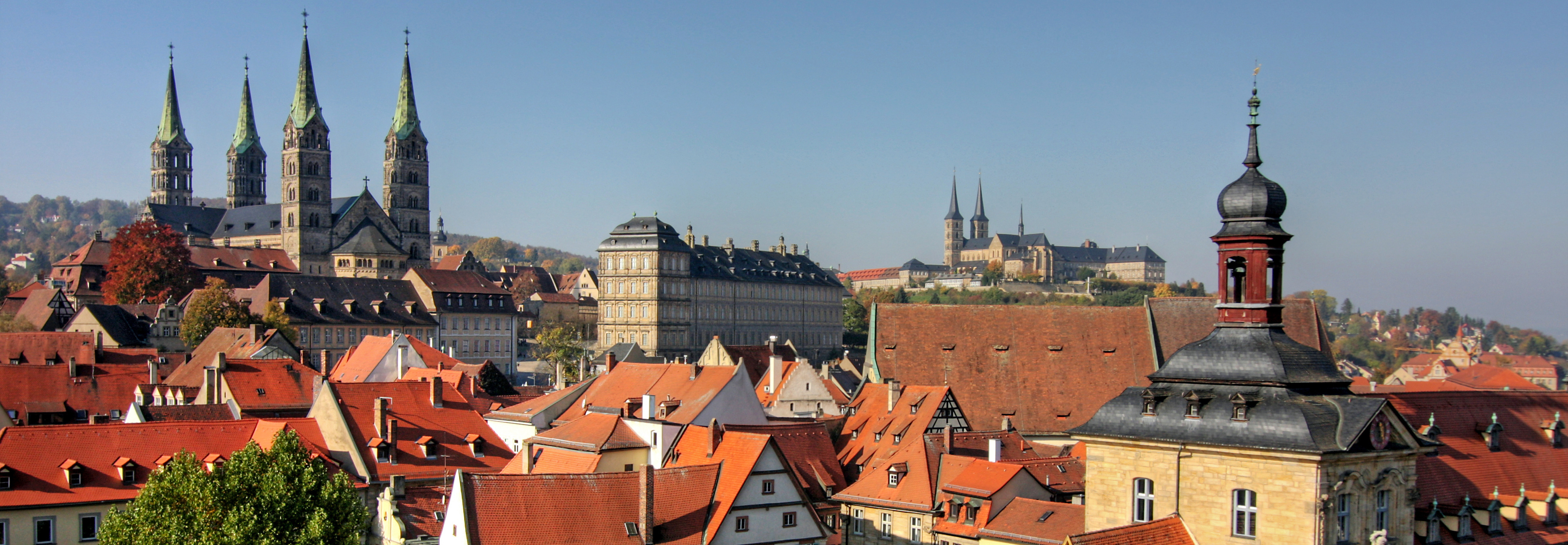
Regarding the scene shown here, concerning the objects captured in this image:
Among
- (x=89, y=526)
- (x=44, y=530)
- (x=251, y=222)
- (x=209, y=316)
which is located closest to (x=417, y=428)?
(x=89, y=526)

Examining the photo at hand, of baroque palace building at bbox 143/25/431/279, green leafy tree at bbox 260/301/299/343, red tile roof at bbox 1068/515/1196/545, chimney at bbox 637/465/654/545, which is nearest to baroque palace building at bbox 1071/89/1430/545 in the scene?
red tile roof at bbox 1068/515/1196/545

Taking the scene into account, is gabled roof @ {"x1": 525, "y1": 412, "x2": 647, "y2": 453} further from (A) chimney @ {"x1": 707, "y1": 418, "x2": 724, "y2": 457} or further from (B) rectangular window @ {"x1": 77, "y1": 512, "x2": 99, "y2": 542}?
(B) rectangular window @ {"x1": 77, "y1": 512, "x2": 99, "y2": 542}

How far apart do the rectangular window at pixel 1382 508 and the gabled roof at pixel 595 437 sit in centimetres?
2433

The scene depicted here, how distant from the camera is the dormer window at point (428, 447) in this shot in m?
45.3

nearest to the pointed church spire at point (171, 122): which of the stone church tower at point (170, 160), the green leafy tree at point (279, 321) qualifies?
the stone church tower at point (170, 160)

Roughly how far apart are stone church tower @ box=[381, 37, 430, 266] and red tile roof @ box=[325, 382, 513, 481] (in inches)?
4643

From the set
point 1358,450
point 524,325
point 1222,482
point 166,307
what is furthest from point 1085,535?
point 524,325

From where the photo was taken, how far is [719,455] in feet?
135

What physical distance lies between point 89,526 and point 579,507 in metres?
14.4

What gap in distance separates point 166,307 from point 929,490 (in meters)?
66.7

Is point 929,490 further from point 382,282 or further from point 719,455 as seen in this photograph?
point 382,282

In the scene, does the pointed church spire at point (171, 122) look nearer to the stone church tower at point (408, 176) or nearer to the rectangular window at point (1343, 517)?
the stone church tower at point (408, 176)

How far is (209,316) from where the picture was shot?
92000mm

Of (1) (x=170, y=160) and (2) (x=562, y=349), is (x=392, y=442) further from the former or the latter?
(1) (x=170, y=160)
